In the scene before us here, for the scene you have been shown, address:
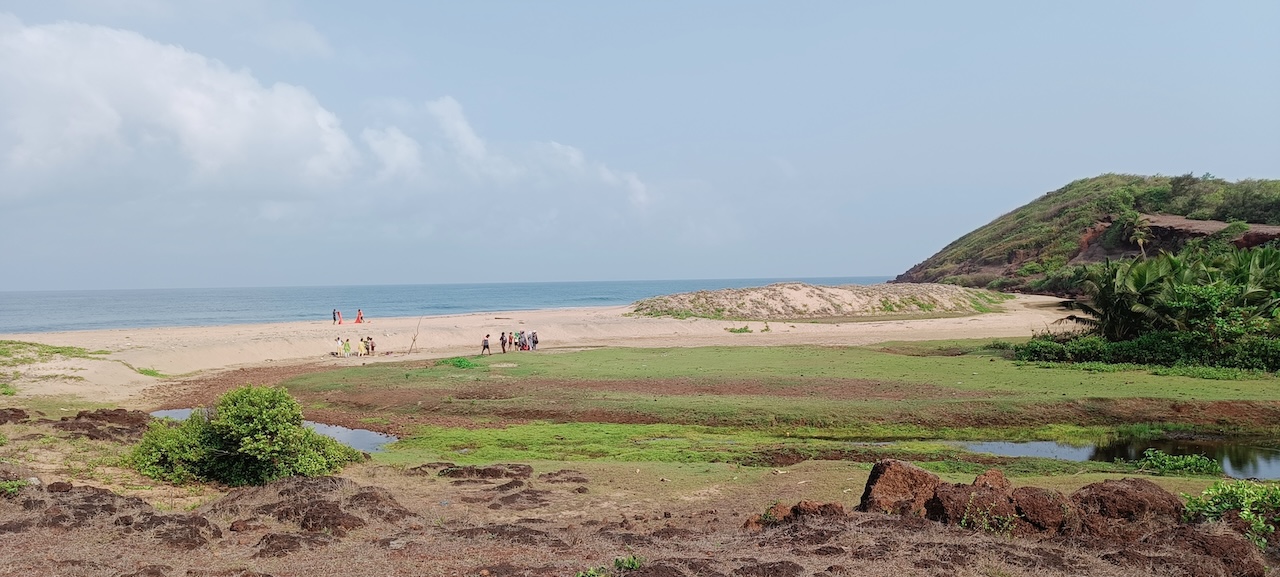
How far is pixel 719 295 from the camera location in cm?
6669

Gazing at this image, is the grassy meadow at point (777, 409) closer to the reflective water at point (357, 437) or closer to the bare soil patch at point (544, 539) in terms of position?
the reflective water at point (357, 437)

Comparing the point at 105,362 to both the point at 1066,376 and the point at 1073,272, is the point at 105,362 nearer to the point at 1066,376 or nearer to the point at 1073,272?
the point at 1066,376

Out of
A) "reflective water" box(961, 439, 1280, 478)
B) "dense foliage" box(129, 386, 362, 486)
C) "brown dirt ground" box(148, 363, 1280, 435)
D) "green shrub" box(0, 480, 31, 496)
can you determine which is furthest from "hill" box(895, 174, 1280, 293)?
"green shrub" box(0, 480, 31, 496)

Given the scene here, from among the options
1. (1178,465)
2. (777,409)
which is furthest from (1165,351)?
(777,409)

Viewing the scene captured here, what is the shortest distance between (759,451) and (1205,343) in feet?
67.3

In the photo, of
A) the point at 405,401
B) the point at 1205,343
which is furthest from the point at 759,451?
the point at 1205,343

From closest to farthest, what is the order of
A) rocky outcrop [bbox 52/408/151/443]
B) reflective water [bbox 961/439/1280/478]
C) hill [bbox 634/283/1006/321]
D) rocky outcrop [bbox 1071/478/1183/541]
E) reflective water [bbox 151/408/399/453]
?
rocky outcrop [bbox 1071/478/1183/541] < reflective water [bbox 961/439/1280/478] < rocky outcrop [bbox 52/408/151/443] < reflective water [bbox 151/408/399/453] < hill [bbox 634/283/1006/321]

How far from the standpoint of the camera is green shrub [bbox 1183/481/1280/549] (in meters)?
8.42

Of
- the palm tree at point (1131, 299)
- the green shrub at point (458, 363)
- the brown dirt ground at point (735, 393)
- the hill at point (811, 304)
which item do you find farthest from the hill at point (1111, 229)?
the green shrub at point (458, 363)

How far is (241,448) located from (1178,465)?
1715cm

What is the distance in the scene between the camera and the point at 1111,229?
3703 inches

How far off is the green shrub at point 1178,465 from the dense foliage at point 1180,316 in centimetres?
1467

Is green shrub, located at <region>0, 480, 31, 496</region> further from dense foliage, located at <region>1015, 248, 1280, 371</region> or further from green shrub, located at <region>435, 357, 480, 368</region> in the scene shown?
dense foliage, located at <region>1015, 248, 1280, 371</region>

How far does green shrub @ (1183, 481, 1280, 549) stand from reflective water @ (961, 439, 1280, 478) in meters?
7.52
